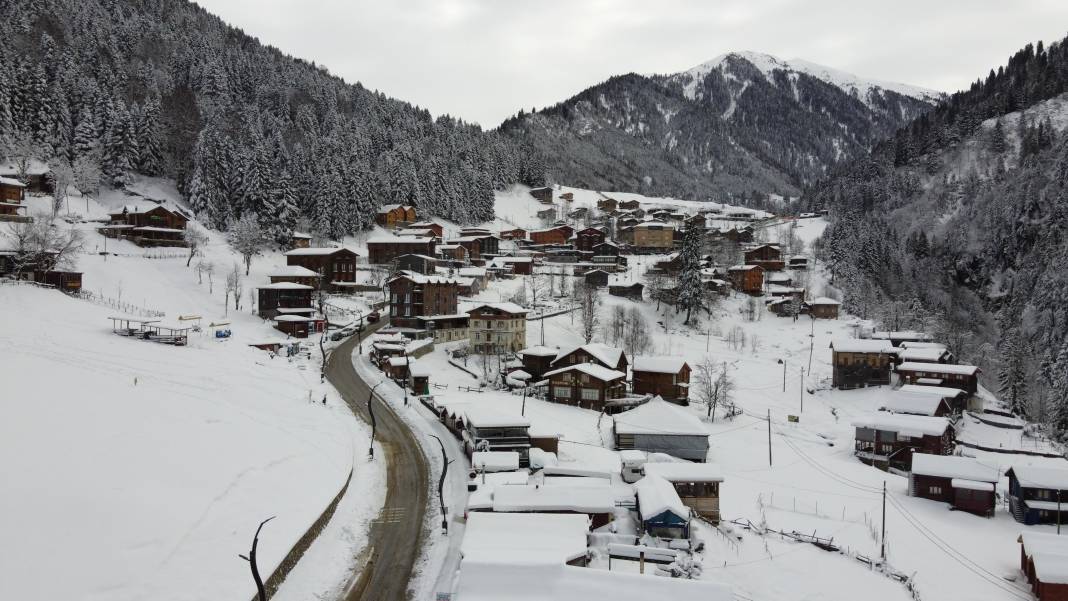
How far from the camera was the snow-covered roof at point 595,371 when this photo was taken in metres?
53.7

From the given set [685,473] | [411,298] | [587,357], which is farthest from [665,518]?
[411,298]

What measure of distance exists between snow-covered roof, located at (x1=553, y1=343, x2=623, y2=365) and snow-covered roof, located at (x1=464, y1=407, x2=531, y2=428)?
20.4 m

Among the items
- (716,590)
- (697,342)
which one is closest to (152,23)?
(697,342)

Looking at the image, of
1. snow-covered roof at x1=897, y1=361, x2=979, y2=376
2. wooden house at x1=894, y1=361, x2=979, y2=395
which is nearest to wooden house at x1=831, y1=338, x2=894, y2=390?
snow-covered roof at x1=897, y1=361, x2=979, y2=376

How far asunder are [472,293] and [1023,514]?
6284cm

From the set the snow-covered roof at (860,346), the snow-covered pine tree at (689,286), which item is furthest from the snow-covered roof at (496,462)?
the snow-covered pine tree at (689,286)

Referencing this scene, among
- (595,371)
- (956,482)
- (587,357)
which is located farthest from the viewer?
(587,357)

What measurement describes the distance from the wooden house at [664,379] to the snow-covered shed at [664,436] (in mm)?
13519

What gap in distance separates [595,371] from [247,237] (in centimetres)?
5081

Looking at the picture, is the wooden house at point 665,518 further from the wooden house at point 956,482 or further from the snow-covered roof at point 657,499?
the wooden house at point 956,482

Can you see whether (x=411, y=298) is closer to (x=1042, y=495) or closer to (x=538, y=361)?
(x=538, y=361)

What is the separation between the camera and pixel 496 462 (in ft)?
104

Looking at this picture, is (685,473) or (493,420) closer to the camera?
(685,473)

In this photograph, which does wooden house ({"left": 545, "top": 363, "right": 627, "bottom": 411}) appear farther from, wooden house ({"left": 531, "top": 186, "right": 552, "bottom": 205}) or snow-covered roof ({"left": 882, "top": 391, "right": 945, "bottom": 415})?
wooden house ({"left": 531, "top": 186, "right": 552, "bottom": 205})
